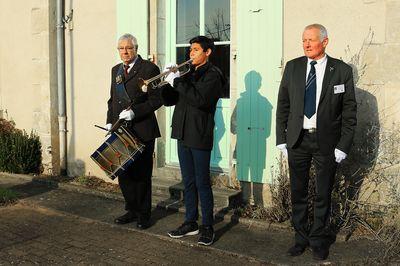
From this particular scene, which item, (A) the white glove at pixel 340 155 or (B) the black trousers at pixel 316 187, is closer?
(A) the white glove at pixel 340 155

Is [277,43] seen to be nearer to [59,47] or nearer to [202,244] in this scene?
[202,244]

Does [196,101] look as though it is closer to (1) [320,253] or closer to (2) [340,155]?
(2) [340,155]

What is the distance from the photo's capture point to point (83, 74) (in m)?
7.91

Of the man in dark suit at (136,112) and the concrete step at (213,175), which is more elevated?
the man in dark suit at (136,112)

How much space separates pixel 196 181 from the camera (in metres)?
4.97

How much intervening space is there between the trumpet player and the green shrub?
14.7ft

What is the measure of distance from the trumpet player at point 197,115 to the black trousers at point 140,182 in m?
0.53

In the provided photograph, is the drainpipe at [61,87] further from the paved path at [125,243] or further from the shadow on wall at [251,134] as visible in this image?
the shadow on wall at [251,134]

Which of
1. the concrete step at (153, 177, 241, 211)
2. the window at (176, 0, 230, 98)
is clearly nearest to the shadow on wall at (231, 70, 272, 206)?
the concrete step at (153, 177, 241, 211)

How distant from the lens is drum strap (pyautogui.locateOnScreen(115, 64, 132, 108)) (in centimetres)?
525

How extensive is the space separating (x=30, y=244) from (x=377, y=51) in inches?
163

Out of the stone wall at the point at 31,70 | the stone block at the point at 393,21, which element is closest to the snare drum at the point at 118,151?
the stone block at the point at 393,21

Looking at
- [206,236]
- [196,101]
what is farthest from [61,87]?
[206,236]

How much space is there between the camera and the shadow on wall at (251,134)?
5.99m
